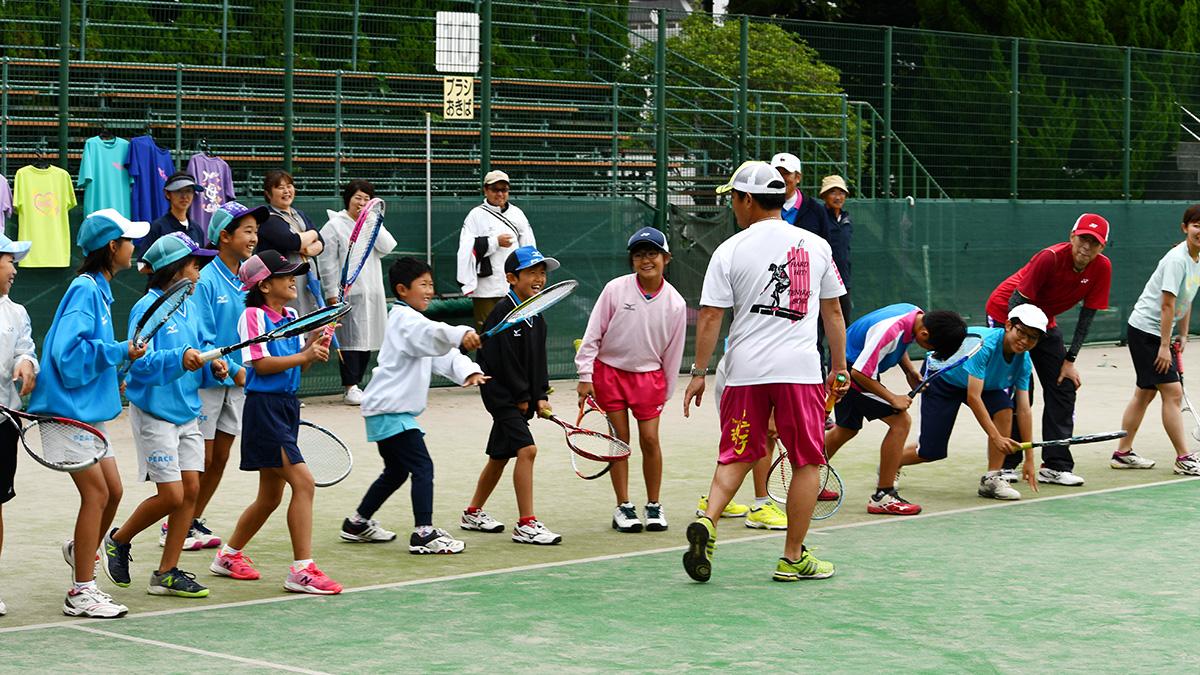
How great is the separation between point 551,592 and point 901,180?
1173 cm

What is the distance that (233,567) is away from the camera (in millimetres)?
6418

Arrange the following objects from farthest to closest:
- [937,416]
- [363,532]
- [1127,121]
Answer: [1127,121] → [937,416] → [363,532]

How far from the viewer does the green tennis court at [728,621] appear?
5.02m

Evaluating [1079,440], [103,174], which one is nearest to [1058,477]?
[1079,440]

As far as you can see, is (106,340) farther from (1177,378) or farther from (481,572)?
(1177,378)

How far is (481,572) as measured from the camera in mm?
6535

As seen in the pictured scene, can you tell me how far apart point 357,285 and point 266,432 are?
6000 mm

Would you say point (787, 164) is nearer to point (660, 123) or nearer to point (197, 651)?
point (197, 651)

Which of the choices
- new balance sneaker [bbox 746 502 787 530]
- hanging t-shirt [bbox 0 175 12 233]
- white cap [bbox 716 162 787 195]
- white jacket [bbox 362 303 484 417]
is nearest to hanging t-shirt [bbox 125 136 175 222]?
hanging t-shirt [bbox 0 175 12 233]

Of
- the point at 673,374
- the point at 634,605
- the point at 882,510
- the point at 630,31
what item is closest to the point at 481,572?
the point at 634,605

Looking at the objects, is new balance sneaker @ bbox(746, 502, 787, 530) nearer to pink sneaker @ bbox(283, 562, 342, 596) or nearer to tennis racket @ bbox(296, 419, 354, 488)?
tennis racket @ bbox(296, 419, 354, 488)

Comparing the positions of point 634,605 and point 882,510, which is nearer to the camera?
point 634,605

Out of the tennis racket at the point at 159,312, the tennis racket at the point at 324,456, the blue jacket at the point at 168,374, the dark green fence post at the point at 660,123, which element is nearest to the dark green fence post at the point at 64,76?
the dark green fence post at the point at 660,123

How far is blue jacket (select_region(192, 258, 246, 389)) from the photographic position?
660 cm
